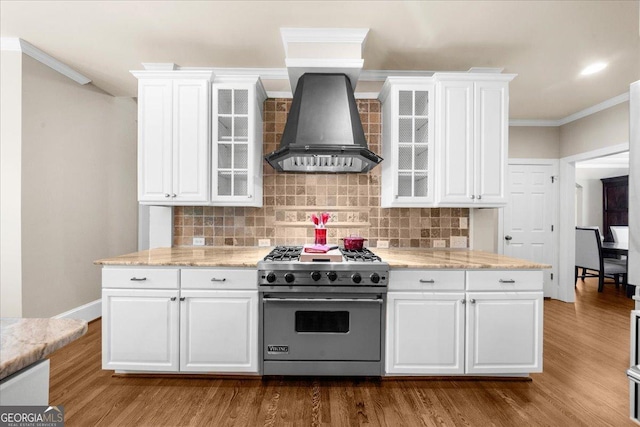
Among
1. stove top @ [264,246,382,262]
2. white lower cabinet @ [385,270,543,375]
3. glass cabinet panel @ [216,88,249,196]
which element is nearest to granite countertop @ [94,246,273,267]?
stove top @ [264,246,382,262]

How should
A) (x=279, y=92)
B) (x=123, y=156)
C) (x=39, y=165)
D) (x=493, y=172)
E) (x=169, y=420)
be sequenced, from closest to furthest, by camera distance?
(x=169, y=420) → (x=493, y=172) → (x=39, y=165) → (x=279, y=92) → (x=123, y=156)

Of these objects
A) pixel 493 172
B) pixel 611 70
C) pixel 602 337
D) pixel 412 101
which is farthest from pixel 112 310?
pixel 611 70

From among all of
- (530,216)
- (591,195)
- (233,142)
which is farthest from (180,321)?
(591,195)

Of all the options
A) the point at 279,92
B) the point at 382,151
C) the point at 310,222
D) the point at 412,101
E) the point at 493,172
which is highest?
the point at 279,92

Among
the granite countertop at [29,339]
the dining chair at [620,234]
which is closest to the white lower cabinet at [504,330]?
the granite countertop at [29,339]

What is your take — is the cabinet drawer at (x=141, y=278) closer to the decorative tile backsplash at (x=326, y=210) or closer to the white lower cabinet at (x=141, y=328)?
the white lower cabinet at (x=141, y=328)

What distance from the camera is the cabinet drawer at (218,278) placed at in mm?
2305

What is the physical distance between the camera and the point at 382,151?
317cm

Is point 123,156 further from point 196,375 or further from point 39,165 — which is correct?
point 196,375

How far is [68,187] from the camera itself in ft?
11.0

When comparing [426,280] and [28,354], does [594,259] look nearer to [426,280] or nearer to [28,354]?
[426,280]

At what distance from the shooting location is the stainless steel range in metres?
2.27

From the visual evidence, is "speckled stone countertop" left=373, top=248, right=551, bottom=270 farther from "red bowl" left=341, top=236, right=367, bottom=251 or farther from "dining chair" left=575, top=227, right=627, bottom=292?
"dining chair" left=575, top=227, right=627, bottom=292

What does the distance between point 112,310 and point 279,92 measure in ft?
7.90
